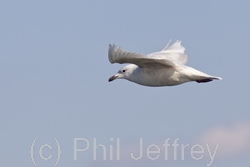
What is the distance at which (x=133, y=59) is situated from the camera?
79.9ft

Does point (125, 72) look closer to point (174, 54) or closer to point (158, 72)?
point (158, 72)

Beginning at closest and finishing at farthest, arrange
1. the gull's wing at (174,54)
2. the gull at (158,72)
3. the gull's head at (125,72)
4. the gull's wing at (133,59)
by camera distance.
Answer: the gull's wing at (133,59) → the gull at (158,72) → the gull's head at (125,72) → the gull's wing at (174,54)

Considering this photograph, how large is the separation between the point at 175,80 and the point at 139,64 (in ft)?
3.27

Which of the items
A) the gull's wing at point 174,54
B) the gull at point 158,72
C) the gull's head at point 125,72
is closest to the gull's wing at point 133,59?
the gull at point 158,72

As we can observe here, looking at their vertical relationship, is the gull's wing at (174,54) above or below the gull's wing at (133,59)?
above

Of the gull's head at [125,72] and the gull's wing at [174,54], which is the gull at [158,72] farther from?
the gull's wing at [174,54]

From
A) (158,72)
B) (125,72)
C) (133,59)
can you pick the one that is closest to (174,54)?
(125,72)

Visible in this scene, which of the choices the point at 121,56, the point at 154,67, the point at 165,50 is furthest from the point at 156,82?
the point at 165,50

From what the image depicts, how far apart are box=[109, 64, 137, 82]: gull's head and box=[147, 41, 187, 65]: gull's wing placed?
2.85 feet

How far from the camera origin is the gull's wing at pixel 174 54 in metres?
27.2

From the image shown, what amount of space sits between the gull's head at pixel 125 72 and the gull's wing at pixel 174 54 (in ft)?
2.85

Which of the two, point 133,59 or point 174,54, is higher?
point 174,54

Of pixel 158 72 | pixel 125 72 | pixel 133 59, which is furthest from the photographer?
pixel 125 72

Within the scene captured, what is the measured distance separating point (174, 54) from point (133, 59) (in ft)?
13.0
